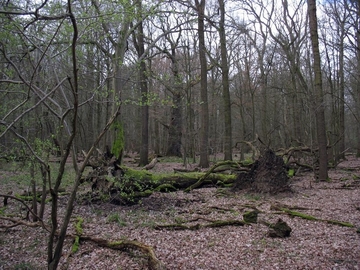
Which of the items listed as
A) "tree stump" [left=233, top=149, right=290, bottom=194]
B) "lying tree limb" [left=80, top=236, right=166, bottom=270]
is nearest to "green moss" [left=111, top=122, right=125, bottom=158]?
"lying tree limb" [left=80, top=236, right=166, bottom=270]

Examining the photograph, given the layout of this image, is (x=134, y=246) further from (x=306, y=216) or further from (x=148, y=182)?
(x=148, y=182)

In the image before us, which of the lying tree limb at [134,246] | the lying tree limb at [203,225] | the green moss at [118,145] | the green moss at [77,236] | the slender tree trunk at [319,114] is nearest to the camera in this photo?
the lying tree limb at [134,246]

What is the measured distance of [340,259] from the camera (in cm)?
448

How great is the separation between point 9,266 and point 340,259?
5047 mm

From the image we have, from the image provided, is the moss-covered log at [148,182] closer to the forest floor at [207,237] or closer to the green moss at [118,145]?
the forest floor at [207,237]

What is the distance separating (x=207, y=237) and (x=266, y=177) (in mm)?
4468

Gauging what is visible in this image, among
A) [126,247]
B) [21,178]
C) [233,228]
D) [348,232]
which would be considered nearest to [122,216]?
[126,247]

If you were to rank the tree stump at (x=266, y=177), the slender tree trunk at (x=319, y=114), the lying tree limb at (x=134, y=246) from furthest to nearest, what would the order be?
the slender tree trunk at (x=319, y=114) → the tree stump at (x=266, y=177) → the lying tree limb at (x=134, y=246)

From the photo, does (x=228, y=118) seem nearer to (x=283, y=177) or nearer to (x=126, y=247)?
(x=283, y=177)

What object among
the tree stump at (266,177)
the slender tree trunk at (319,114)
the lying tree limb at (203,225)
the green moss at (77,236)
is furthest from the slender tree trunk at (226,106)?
the green moss at (77,236)

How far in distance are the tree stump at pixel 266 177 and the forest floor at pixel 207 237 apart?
41 cm

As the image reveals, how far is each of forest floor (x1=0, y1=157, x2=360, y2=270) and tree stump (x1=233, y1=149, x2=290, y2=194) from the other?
41 centimetres

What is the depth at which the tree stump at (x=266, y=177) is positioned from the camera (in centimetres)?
941

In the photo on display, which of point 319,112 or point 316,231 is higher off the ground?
point 319,112
